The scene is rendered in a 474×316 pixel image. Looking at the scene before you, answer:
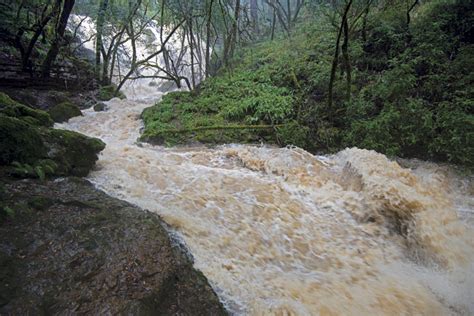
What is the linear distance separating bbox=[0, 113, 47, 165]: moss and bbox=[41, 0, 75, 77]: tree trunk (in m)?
8.02

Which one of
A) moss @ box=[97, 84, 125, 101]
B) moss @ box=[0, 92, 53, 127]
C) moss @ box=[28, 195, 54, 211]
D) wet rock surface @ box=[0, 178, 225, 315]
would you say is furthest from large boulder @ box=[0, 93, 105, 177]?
moss @ box=[97, 84, 125, 101]

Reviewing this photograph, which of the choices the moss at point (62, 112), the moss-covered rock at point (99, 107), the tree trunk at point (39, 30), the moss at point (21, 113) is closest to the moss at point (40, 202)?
the moss at point (21, 113)

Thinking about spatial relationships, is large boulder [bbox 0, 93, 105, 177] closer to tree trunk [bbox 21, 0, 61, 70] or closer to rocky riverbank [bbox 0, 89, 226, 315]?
rocky riverbank [bbox 0, 89, 226, 315]

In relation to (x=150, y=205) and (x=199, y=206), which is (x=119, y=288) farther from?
(x=199, y=206)

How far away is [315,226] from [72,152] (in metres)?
4.06

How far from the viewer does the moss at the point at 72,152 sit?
4461 mm

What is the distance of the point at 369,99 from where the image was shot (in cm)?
820

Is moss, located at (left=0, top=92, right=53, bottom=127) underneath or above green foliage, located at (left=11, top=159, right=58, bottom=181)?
above

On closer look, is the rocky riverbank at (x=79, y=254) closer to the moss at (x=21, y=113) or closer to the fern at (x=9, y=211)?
the fern at (x=9, y=211)

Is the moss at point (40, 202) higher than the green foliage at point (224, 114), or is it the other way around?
the green foliage at point (224, 114)

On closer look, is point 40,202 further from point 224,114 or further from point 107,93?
point 107,93

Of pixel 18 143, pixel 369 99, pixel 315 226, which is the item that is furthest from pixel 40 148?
pixel 369 99

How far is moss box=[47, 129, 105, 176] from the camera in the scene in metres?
4.46

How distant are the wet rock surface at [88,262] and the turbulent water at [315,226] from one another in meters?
0.43
